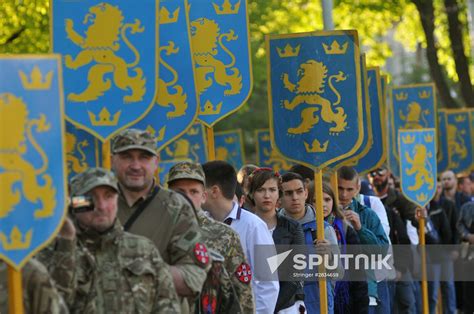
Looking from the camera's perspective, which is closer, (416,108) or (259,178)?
(259,178)

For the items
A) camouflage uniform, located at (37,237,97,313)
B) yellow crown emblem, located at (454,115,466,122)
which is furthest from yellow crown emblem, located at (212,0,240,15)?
yellow crown emblem, located at (454,115,466,122)

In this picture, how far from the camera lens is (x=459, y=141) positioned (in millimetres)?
25062

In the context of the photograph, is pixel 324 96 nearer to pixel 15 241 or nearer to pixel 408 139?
pixel 408 139

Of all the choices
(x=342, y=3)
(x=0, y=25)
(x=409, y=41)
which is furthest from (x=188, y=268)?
(x=409, y=41)

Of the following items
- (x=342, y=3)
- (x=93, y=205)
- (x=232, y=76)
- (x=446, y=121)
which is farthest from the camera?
(x=342, y=3)

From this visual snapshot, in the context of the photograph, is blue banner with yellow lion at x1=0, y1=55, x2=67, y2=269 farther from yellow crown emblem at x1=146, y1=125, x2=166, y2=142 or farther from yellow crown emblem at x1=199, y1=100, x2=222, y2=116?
yellow crown emblem at x1=199, y1=100, x2=222, y2=116

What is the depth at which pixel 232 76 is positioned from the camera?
12.4 m

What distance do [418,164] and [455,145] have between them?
339 inches

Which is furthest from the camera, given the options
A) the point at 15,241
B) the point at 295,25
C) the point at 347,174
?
the point at 295,25

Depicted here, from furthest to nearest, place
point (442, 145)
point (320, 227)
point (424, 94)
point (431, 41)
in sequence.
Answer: point (431, 41) < point (442, 145) < point (424, 94) < point (320, 227)

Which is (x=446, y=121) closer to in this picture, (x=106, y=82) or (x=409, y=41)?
(x=409, y=41)

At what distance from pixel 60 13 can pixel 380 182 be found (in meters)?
7.59

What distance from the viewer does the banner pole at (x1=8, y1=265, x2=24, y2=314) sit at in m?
6.64
